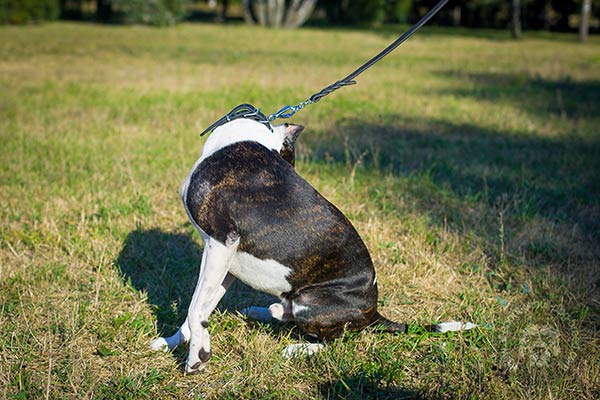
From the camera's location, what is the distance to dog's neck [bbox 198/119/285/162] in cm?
296

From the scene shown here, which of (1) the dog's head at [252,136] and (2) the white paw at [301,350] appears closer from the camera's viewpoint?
(1) the dog's head at [252,136]

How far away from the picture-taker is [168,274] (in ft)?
13.7

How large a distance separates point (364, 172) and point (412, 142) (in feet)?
5.92

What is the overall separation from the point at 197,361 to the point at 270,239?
76cm

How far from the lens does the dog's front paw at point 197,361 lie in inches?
116

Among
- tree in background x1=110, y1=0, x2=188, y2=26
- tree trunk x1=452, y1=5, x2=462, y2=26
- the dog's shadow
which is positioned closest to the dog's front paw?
the dog's shadow

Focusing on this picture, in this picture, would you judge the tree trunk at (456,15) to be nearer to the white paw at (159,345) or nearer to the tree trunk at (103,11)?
the tree trunk at (103,11)

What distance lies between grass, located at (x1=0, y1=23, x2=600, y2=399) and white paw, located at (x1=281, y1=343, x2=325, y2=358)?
6 centimetres

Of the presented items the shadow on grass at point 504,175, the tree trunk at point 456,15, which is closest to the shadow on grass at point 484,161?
the shadow on grass at point 504,175

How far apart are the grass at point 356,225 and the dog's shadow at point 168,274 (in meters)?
0.02

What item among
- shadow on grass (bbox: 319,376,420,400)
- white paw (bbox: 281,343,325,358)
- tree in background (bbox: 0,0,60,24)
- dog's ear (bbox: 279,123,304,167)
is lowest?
shadow on grass (bbox: 319,376,420,400)

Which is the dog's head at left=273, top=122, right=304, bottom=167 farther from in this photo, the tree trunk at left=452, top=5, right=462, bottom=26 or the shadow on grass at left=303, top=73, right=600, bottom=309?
the tree trunk at left=452, top=5, right=462, bottom=26

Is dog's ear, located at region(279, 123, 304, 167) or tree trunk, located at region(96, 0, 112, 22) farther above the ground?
tree trunk, located at region(96, 0, 112, 22)

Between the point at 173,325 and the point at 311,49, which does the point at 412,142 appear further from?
the point at 311,49
